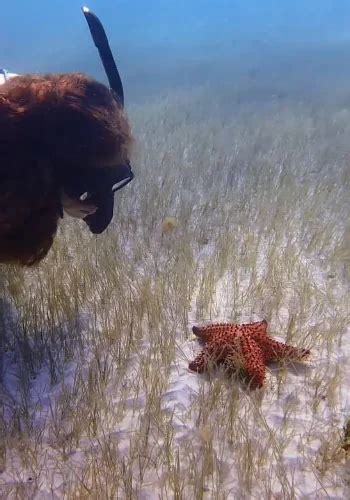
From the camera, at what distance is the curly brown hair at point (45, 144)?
2447mm

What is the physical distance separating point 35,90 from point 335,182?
249 inches

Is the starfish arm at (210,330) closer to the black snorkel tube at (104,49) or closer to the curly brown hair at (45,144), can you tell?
the curly brown hair at (45,144)

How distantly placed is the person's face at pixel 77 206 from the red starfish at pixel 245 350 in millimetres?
1188

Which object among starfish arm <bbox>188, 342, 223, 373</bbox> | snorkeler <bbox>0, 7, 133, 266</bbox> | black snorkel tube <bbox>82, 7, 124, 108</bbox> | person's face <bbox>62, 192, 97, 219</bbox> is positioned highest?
black snorkel tube <bbox>82, 7, 124, 108</bbox>

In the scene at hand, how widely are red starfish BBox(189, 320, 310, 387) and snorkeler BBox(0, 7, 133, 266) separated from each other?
4.04 ft

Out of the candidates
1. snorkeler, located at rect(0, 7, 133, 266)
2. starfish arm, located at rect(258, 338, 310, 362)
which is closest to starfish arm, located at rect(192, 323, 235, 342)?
starfish arm, located at rect(258, 338, 310, 362)

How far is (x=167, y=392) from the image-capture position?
300 centimetres

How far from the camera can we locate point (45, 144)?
2.53m

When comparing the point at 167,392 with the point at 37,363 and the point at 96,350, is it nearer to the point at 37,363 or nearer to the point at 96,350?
the point at 96,350

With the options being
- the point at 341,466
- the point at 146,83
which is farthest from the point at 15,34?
the point at 341,466

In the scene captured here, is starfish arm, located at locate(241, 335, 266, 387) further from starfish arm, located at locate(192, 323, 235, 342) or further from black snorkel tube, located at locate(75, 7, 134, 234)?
black snorkel tube, located at locate(75, 7, 134, 234)

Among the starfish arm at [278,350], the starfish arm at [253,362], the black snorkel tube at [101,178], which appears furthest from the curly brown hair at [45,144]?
the starfish arm at [278,350]

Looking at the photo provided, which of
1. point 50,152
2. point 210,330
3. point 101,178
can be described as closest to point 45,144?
point 50,152

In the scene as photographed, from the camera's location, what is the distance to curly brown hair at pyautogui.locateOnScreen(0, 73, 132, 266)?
2.45 m
